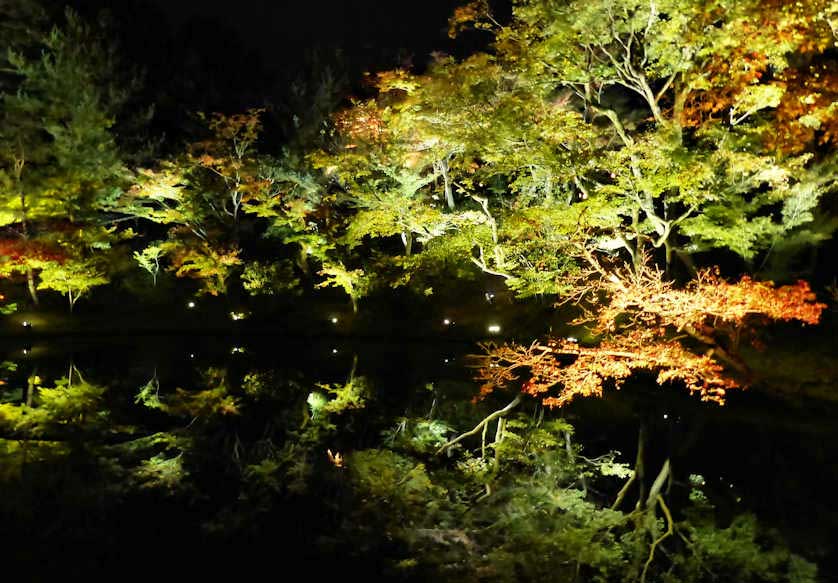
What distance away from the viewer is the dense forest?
6539mm

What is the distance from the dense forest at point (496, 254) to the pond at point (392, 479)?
0.06 m

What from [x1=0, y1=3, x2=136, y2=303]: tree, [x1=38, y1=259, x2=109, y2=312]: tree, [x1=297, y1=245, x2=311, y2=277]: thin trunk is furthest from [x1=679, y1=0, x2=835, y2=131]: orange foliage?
[x1=0, y1=3, x2=136, y2=303]: tree

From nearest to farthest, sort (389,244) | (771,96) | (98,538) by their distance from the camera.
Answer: (98,538) < (771,96) < (389,244)

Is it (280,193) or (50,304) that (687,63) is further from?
(50,304)

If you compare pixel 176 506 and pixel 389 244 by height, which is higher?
pixel 389 244

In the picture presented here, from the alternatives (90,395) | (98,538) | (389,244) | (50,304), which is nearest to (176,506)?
(98,538)

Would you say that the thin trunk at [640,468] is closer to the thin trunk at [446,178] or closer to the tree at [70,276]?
the thin trunk at [446,178]

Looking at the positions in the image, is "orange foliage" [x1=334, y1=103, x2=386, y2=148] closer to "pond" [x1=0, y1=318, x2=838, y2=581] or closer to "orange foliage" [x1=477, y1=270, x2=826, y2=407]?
"pond" [x1=0, y1=318, x2=838, y2=581]

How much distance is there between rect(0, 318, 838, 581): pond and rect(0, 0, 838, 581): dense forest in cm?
6

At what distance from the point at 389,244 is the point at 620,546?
16550 millimetres

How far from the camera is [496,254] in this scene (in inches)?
487

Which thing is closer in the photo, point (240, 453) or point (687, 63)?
point (240, 453)

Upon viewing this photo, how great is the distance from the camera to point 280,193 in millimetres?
18062

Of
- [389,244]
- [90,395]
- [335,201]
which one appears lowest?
[90,395]
